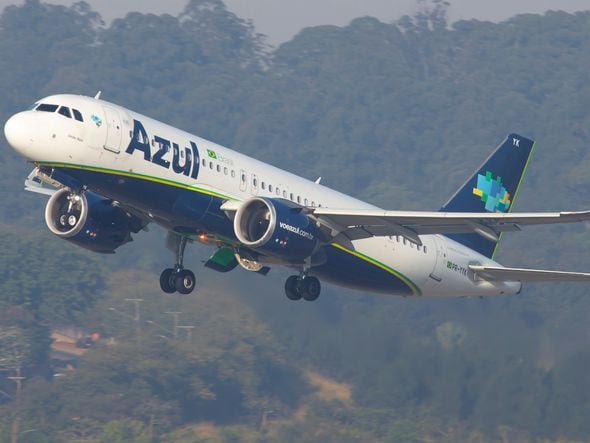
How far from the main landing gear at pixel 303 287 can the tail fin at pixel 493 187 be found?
29.1 ft

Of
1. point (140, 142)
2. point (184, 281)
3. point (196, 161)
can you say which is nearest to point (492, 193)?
point (184, 281)

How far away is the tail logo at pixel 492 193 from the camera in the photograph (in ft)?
185

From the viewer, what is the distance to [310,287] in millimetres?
47156

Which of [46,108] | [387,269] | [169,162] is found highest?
[46,108]

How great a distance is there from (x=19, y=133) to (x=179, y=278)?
31.7 feet

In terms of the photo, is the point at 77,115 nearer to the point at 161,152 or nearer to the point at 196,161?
the point at 161,152

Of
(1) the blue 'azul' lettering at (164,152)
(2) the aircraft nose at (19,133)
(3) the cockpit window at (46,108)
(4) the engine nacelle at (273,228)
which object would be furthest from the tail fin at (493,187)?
(2) the aircraft nose at (19,133)

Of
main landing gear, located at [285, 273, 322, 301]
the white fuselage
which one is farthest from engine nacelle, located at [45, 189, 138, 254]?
main landing gear, located at [285, 273, 322, 301]

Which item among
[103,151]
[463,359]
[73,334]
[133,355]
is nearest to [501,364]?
[463,359]

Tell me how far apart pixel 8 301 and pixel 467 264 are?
74.5 metres

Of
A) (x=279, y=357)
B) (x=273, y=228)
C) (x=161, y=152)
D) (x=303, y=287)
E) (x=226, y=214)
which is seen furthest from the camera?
(x=279, y=357)

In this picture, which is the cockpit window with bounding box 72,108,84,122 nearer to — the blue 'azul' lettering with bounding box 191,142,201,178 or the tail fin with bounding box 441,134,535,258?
the blue 'azul' lettering with bounding box 191,142,201,178

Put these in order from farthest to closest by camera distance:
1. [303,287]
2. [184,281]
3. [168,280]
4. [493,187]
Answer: [493,187], [168,280], [184,281], [303,287]

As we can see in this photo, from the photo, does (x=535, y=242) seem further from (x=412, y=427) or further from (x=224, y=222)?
(x=224, y=222)
